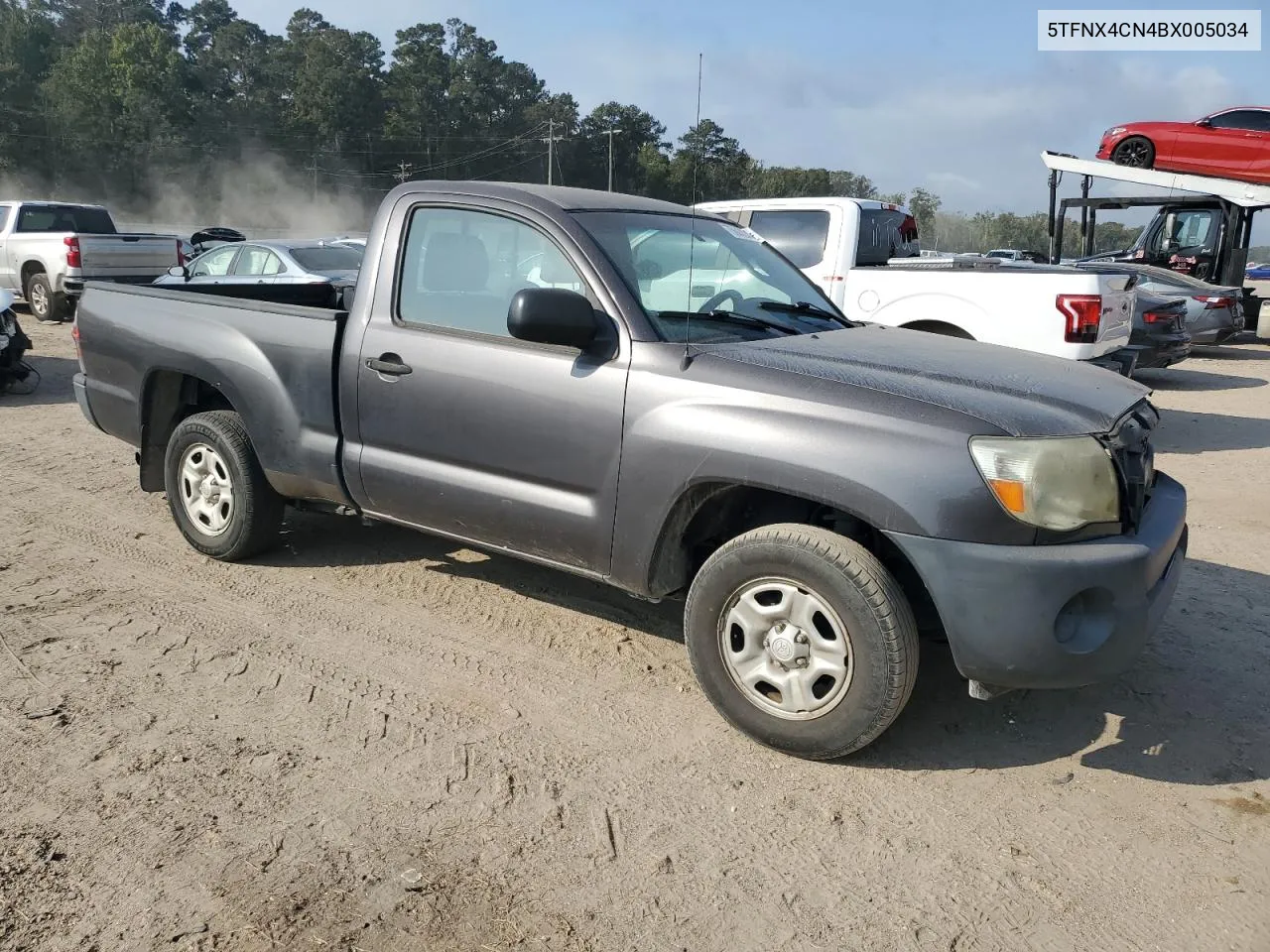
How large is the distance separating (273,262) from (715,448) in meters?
10.1

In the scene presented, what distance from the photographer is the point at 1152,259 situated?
18.3 meters

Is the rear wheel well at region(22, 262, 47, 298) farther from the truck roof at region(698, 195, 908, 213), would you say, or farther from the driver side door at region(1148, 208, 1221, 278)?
the driver side door at region(1148, 208, 1221, 278)

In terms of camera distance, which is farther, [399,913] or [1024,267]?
[1024,267]

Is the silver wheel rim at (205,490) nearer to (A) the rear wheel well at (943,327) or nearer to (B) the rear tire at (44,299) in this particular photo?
(A) the rear wheel well at (943,327)

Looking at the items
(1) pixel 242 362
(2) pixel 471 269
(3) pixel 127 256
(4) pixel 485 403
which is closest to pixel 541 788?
(4) pixel 485 403

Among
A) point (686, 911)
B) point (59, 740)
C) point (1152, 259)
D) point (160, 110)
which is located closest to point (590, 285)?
point (686, 911)

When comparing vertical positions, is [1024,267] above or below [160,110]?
below

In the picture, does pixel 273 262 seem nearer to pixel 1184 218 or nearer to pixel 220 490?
pixel 220 490

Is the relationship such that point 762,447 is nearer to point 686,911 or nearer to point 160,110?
point 686,911

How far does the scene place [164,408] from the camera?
204 inches

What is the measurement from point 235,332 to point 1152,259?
59.7 feet

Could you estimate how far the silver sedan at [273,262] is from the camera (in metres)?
11.6

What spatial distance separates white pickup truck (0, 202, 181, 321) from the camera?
14703 millimetres

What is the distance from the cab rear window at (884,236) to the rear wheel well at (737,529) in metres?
5.79
